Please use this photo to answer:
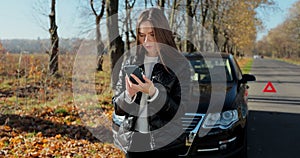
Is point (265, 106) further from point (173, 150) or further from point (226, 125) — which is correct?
point (173, 150)

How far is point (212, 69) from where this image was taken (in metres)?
5.79

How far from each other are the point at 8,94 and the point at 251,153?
839 cm

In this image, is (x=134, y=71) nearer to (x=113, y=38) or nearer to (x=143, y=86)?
(x=143, y=86)

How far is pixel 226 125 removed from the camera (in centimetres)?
374

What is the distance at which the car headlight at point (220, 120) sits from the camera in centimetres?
369

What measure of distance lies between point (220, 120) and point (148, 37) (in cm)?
225

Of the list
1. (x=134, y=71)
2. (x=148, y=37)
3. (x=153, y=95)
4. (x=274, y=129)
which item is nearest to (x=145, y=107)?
(x=153, y=95)

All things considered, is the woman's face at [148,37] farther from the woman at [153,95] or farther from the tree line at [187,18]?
the tree line at [187,18]

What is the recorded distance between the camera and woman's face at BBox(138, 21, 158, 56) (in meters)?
1.86

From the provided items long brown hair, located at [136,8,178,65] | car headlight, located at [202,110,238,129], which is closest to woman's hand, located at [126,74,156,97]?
long brown hair, located at [136,8,178,65]

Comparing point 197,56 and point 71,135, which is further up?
point 197,56

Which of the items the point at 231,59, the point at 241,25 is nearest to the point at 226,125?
the point at 231,59

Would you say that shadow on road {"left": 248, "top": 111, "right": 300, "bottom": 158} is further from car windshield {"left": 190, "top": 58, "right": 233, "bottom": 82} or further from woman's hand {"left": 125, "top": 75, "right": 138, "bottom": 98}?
woman's hand {"left": 125, "top": 75, "right": 138, "bottom": 98}

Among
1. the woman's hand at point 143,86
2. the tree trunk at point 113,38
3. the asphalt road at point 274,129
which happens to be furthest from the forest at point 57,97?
the asphalt road at point 274,129
